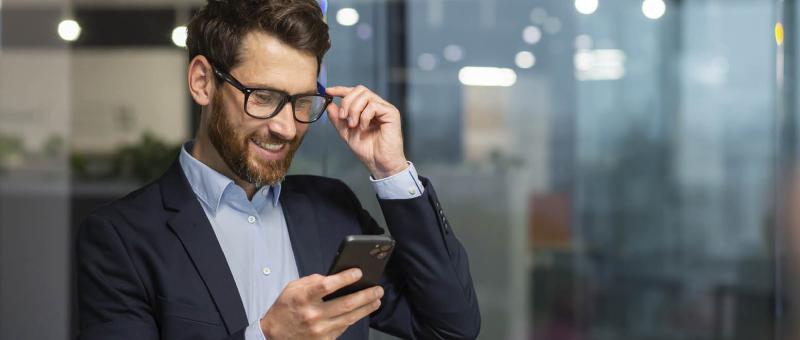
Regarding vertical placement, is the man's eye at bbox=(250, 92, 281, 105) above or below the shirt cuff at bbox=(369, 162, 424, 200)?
above

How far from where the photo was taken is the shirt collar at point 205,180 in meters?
→ 1.43

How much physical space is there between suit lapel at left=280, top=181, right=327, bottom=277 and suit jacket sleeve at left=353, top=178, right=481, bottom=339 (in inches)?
5.0

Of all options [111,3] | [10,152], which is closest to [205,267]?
[10,152]

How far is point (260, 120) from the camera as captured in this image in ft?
4.45

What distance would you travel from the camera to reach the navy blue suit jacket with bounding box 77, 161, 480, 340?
4.29 feet

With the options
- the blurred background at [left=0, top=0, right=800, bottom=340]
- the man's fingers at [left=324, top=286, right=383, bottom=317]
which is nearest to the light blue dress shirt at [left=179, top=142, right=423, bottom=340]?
the man's fingers at [left=324, top=286, right=383, bottom=317]

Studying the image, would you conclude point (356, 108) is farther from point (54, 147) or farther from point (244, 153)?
point (54, 147)

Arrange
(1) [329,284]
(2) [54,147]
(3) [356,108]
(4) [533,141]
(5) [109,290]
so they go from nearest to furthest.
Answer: (1) [329,284] → (5) [109,290] → (3) [356,108] → (2) [54,147] → (4) [533,141]

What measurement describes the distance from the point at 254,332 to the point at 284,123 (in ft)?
1.01

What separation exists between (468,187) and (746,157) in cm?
160

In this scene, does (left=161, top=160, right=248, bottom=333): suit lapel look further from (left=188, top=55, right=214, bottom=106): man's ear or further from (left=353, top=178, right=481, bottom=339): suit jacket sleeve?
(left=353, top=178, right=481, bottom=339): suit jacket sleeve

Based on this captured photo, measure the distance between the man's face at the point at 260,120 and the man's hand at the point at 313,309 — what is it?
0.78 ft

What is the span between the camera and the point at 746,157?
4.67 meters

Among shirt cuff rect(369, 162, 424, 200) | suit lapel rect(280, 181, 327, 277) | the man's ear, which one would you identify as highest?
the man's ear
